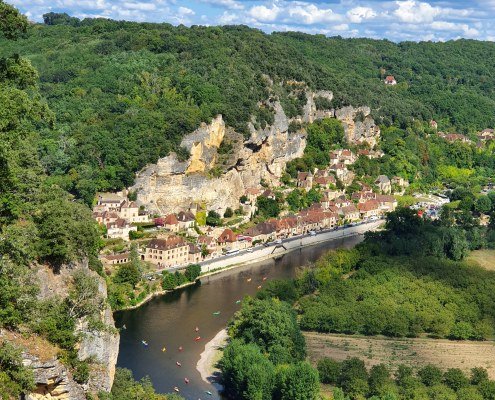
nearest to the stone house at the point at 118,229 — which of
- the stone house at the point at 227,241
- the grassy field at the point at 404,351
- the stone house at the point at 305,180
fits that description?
the stone house at the point at 227,241

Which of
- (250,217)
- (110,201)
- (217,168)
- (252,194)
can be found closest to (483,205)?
(252,194)

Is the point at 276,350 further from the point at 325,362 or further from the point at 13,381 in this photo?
the point at 13,381

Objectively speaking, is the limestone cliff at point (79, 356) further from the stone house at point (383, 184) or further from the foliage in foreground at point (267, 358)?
the stone house at point (383, 184)

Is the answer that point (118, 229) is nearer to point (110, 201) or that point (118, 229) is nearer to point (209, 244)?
point (110, 201)

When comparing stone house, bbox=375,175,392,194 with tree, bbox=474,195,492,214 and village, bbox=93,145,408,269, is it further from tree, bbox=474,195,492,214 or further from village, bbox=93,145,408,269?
tree, bbox=474,195,492,214

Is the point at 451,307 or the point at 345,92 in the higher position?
the point at 345,92

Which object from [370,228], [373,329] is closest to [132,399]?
[373,329]
